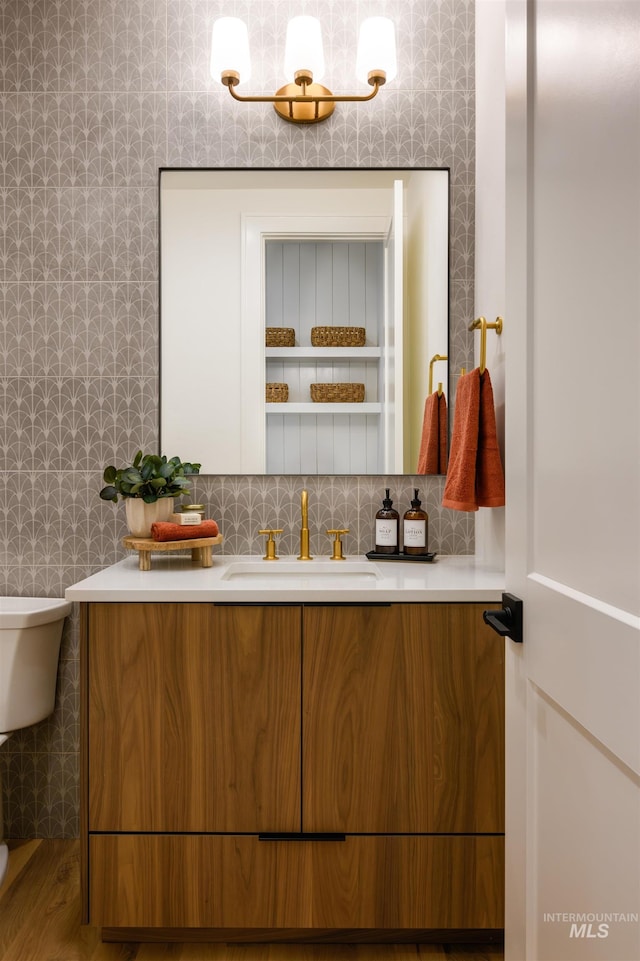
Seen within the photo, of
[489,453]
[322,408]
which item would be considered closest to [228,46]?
[322,408]

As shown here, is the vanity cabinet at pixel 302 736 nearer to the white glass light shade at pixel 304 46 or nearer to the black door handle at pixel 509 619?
the black door handle at pixel 509 619

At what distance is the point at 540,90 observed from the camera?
0.89 metres

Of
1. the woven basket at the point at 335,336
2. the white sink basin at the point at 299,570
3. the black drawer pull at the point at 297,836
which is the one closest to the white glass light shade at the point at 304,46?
the woven basket at the point at 335,336

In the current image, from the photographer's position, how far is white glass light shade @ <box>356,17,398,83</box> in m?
1.89

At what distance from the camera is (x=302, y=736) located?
149cm

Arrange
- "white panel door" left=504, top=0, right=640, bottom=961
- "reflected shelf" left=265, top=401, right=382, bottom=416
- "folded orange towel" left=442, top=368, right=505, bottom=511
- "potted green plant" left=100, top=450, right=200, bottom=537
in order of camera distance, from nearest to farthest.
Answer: "white panel door" left=504, top=0, right=640, bottom=961, "folded orange towel" left=442, top=368, right=505, bottom=511, "potted green plant" left=100, top=450, right=200, bottom=537, "reflected shelf" left=265, top=401, right=382, bottom=416

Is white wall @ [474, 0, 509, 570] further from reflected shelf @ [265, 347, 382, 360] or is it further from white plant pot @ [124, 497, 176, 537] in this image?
white plant pot @ [124, 497, 176, 537]

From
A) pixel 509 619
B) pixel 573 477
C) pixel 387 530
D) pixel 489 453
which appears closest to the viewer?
pixel 573 477

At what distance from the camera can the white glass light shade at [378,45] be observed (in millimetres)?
1888

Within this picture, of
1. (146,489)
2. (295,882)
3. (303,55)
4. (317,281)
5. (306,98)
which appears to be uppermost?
(303,55)

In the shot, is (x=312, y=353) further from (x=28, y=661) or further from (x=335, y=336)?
(x=28, y=661)

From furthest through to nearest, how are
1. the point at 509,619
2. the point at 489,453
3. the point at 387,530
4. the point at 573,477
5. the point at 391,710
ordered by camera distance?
the point at 387,530 < the point at 489,453 < the point at 391,710 < the point at 509,619 < the point at 573,477

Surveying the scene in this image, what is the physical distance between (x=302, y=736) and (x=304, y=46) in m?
1.82

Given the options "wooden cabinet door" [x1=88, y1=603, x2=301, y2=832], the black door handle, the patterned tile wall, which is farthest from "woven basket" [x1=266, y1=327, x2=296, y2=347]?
the black door handle
